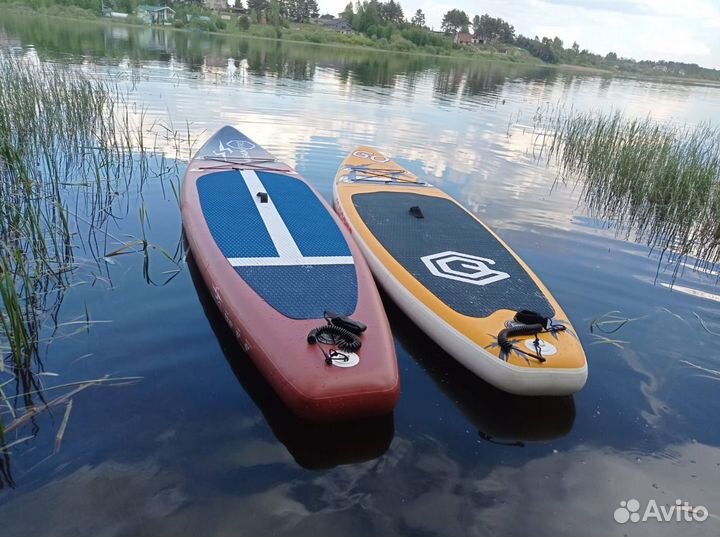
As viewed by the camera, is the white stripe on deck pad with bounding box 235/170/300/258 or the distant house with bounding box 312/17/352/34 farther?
the distant house with bounding box 312/17/352/34

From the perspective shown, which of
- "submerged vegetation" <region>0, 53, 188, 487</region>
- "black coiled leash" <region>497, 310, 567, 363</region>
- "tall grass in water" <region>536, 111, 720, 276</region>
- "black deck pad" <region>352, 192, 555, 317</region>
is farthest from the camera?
"tall grass in water" <region>536, 111, 720, 276</region>

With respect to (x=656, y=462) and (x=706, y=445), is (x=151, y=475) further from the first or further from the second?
(x=706, y=445)

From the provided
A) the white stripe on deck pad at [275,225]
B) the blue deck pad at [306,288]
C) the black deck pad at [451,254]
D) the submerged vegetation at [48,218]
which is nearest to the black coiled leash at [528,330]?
the black deck pad at [451,254]

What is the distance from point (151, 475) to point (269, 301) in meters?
1.22

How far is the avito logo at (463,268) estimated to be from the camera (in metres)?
3.92

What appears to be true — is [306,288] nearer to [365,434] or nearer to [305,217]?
[365,434]

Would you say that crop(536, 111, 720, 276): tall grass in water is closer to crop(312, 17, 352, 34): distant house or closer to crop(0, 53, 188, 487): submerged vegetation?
crop(0, 53, 188, 487): submerged vegetation

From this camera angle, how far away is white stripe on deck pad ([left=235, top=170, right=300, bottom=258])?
3.89m

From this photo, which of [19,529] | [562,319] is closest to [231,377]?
[19,529]

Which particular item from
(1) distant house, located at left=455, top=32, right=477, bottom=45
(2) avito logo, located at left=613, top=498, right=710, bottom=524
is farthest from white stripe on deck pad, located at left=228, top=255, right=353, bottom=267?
(1) distant house, located at left=455, top=32, right=477, bottom=45

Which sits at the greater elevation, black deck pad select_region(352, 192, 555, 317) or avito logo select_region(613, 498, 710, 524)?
black deck pad select_region(352, 192, 555, 317)

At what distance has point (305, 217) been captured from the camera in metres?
4.57

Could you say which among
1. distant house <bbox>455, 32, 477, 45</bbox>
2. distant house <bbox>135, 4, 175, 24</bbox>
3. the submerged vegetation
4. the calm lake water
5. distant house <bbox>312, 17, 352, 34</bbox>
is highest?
distant house <bbox>455, 32, 477, 45</bbox>

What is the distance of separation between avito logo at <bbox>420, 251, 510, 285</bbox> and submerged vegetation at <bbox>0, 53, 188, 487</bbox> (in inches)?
90.4
